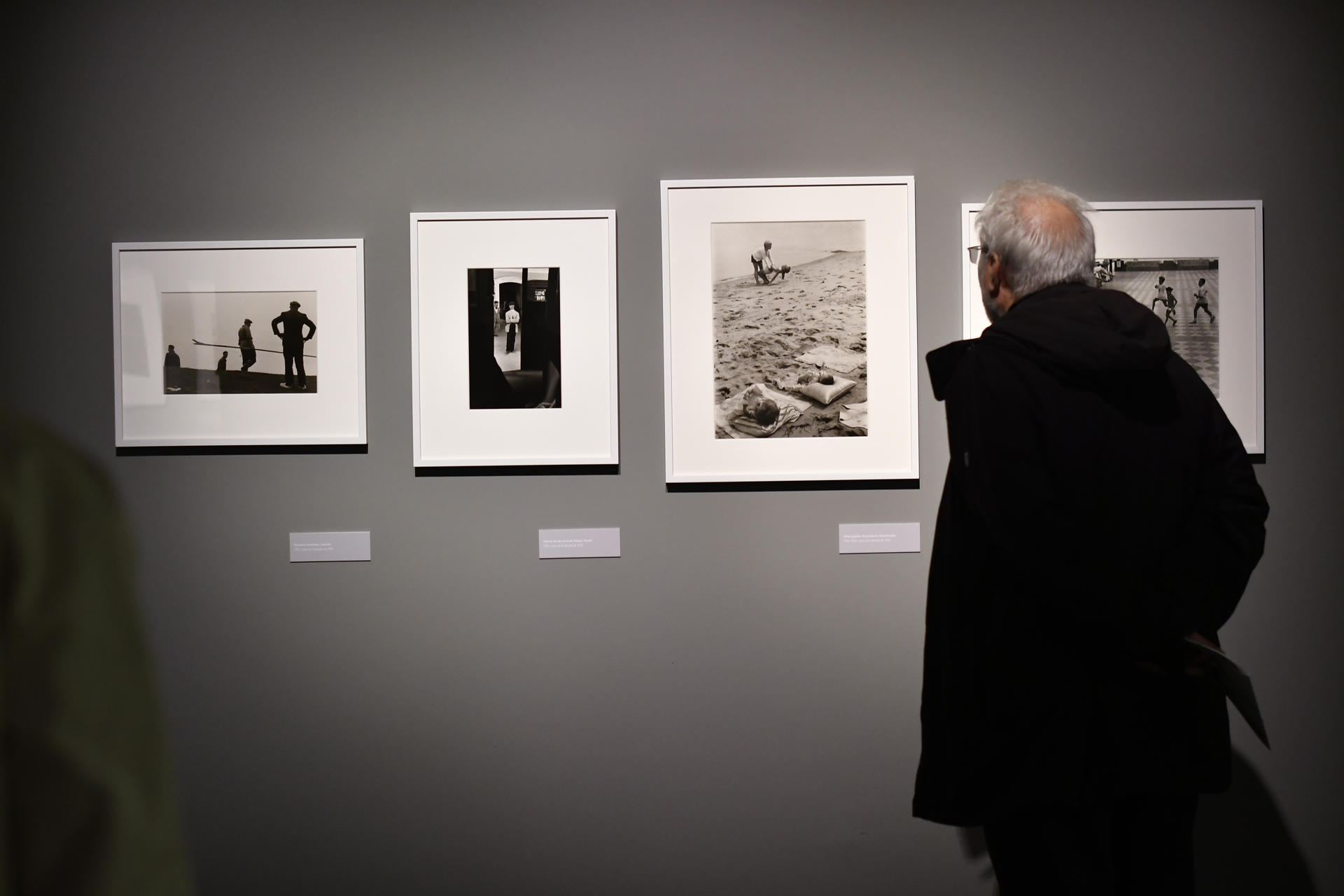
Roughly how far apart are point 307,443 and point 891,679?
2.00m

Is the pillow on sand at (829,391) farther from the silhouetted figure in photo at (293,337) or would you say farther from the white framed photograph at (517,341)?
the silhouetted figure in photo at (293,337)

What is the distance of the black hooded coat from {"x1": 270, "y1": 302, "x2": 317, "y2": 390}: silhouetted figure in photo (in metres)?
1.98

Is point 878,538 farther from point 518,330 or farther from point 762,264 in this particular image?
point 518,330

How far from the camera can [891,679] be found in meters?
2.54

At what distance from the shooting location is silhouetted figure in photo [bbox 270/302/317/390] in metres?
2.53

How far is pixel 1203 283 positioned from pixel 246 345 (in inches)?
119

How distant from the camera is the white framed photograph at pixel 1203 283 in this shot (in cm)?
251

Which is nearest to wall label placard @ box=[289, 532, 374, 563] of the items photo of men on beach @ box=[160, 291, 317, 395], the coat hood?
photo of men on beach @ box=[160, 291, 317, 395]

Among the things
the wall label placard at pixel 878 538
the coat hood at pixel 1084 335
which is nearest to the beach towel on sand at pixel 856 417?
the wall label placard at pixel 878 538

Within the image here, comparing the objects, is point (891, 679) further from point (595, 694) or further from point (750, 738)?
point (595, 694)

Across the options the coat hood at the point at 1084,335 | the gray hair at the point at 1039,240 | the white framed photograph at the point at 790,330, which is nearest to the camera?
the coat hood at the point at 1084,335

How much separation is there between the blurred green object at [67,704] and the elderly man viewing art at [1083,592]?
1436 mm

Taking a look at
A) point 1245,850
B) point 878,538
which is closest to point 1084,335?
point 878,538

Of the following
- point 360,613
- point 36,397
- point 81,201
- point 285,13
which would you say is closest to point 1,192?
point 81,201
